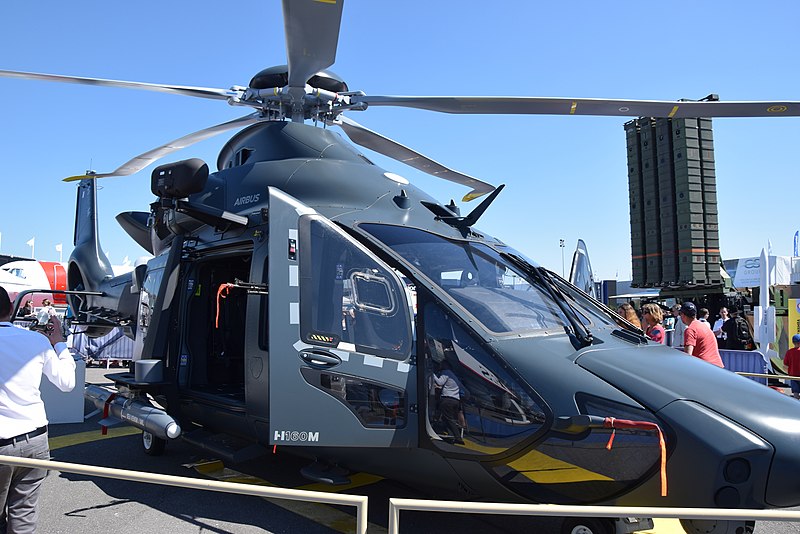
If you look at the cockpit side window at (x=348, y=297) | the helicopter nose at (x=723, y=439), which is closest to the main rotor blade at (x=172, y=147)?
the cockpit side window at (x=348, y=297)

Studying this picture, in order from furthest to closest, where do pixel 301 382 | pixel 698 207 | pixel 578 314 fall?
1. pixel 698 207
2. pixel 578 314
3. pixel 301 382

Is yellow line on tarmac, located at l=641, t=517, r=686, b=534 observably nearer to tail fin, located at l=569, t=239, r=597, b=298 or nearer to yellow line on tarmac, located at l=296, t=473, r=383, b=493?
yellow line on tarmac, located at l=296, t=473, r=383, b=493

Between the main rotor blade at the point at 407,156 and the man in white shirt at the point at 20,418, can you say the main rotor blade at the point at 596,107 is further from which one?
the man in white shirt at the point at 20,418

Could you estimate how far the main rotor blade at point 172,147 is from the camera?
6812mm

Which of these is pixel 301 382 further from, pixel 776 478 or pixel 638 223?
pixel 638 223

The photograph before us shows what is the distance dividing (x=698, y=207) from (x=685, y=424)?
57.5 feet

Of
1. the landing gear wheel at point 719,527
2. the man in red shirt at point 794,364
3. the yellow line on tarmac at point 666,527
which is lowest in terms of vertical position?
the yellow line on tarmac at point 666,527

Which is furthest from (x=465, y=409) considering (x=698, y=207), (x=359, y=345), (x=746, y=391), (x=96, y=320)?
(x=698, y=207)

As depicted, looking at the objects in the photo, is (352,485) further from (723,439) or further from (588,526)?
(723,439)

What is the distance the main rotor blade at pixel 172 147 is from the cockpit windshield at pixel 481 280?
2.95m

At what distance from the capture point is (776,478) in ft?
9.74

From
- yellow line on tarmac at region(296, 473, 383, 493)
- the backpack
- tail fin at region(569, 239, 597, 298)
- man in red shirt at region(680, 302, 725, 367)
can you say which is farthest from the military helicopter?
the backpack

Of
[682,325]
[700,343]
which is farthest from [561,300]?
[682,325]

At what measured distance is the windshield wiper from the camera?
3.86 m
